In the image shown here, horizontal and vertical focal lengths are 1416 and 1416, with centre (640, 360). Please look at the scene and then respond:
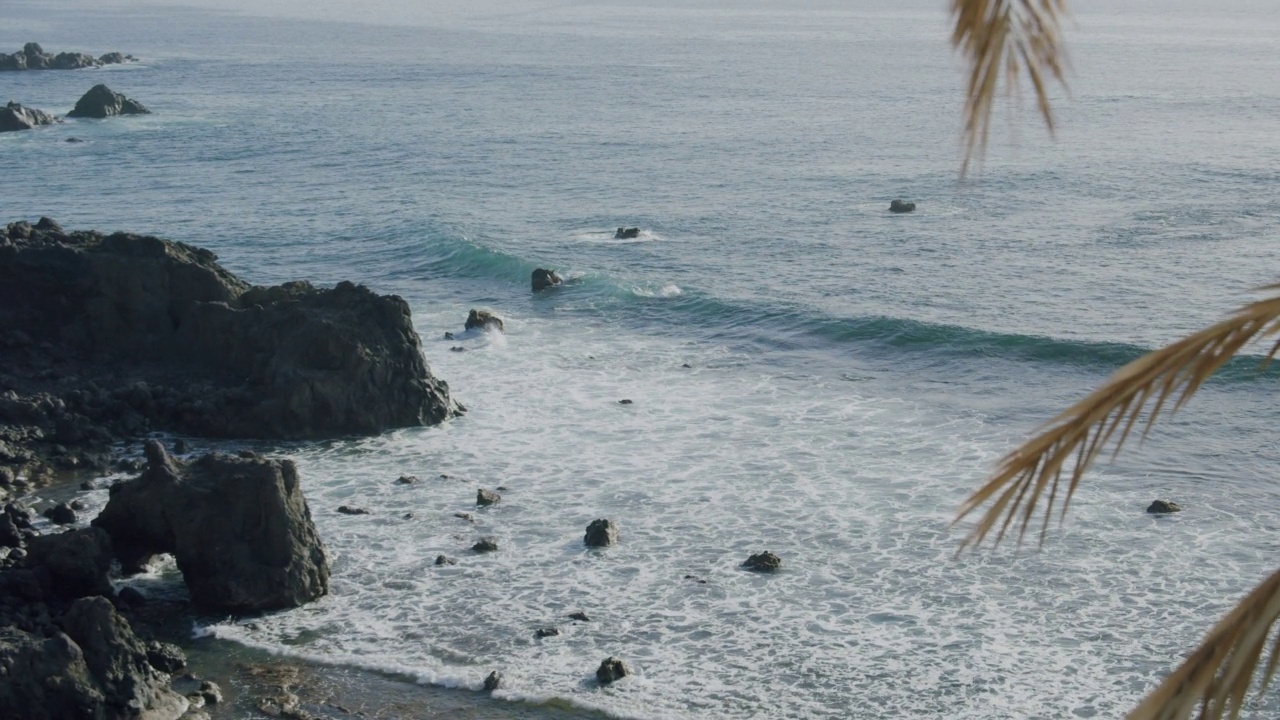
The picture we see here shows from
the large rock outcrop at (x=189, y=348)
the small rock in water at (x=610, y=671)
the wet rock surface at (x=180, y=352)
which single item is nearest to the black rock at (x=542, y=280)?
the wet rock surface at (x=180, y=352)

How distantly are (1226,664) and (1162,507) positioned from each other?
21390 mm

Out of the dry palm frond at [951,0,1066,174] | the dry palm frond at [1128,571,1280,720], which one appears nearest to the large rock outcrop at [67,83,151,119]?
the dry palm frond at [951,0,1066,174]

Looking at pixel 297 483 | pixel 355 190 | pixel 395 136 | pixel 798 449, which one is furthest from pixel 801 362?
pixel 395 136

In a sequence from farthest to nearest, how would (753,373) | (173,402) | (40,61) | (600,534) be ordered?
(40,61) < (753,373) < (173,402) < (600,534)

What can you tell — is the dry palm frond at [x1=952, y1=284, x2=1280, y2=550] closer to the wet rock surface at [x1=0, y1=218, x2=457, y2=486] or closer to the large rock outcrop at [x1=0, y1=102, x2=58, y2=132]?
the wet rock surface at [x1=0, y1=218, x2=457, y2=486]

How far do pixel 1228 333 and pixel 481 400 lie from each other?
1081 inches

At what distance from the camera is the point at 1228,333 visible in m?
4.25

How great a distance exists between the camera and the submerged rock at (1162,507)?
2411 cm

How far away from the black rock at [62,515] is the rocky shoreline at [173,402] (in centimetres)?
3

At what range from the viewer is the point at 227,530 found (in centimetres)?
2044

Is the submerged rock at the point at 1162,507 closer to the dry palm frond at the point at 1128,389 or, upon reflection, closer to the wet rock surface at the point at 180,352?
the wet rock surface at the point at 180,352

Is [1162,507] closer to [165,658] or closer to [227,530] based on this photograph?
[227,530]

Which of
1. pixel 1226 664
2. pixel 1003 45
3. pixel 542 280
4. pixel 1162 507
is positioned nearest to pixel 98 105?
pixel 542 280

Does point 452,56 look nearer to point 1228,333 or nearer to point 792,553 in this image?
point 792,553
